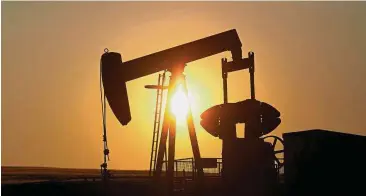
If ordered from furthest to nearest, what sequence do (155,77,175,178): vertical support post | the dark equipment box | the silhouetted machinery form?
(155,77,175,178): vertical support post, the silhouetted machinery, the dark equipment box

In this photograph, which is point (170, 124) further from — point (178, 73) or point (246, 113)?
point (246, 113)

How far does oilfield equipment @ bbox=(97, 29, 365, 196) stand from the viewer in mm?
13078

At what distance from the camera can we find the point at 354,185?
41.3 ft

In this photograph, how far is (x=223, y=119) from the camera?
15297 mm

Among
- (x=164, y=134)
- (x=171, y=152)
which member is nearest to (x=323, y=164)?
(x=171, y=152)

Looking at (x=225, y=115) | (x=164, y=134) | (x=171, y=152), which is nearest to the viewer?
(x=164, y=134)

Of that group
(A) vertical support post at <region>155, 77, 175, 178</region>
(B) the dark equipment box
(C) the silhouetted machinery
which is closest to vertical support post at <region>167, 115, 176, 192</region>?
(C) the silhouetted machinery

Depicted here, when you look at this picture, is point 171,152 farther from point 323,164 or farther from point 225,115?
point 323,164

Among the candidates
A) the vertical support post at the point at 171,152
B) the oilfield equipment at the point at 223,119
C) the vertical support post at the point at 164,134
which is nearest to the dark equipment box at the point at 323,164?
the oilfield equipment at the point at 223,119

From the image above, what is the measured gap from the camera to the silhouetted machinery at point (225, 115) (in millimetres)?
13078

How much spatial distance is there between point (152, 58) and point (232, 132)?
356 centimetres

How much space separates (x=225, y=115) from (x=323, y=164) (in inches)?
159

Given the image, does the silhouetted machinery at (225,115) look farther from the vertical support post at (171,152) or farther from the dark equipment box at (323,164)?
the dark equipment box at (323,164)

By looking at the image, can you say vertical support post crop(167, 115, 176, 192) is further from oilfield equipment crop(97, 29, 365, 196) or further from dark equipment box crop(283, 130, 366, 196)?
dark equipment box crop(283, 130, 366, 196)
